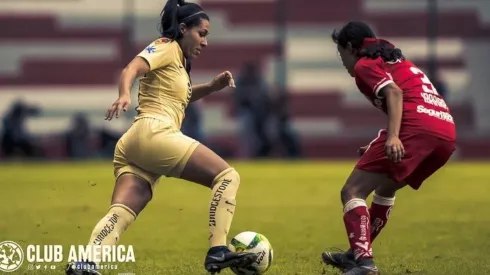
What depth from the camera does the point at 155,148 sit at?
281 inches

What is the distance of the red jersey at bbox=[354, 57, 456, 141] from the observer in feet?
23.9

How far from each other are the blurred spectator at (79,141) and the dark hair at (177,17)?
64.8ft

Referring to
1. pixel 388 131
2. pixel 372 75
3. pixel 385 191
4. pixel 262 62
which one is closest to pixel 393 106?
pixel 388 131

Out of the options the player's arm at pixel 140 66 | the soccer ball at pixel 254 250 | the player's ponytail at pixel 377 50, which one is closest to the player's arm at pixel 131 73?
the player's arm at pixel 140 66

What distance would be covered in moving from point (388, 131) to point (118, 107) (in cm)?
177

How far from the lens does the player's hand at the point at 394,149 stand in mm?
7035

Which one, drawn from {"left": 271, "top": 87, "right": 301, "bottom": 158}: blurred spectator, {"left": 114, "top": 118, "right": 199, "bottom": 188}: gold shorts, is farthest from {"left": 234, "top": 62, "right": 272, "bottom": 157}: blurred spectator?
{"left": 114, "top": 118, "right": 199, "bottom": 188}: gold shorts

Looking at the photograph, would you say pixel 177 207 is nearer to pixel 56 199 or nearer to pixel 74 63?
pixel 56 199

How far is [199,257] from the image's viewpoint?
29.3 ft

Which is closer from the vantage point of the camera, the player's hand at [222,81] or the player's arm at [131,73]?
the player's arm at [131,73]

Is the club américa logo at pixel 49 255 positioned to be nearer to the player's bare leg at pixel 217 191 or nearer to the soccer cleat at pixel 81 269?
the soccer cleat at pixel 81 269

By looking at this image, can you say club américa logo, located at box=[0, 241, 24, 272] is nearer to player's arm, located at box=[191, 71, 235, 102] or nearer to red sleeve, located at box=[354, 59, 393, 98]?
player's arm, located at box=[191, 71, 235, 102]

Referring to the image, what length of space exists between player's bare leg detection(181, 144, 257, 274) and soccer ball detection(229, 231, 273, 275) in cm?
9

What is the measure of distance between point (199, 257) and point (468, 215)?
447 cm
